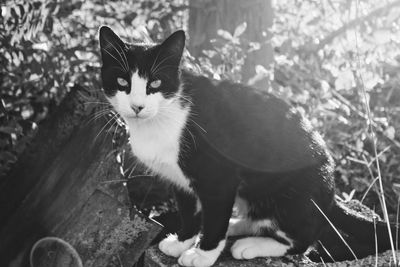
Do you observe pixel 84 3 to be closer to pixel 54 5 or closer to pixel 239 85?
pixel 54 5

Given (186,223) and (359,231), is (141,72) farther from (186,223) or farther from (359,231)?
(359,231)

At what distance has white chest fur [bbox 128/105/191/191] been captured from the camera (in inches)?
102

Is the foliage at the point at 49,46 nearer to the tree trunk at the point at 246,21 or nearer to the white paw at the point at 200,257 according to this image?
the tree trunk at the point at 246,21

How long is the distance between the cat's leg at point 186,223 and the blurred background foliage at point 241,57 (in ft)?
3.00

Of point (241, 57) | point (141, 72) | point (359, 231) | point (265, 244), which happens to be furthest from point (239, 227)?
point (241, 57)

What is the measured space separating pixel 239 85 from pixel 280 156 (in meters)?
0.44

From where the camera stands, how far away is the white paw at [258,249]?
8.90 feet

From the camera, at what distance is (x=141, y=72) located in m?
2.59

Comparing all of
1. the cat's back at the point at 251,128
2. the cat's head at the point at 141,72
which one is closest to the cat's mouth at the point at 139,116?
the cat's head at the point at 141,72

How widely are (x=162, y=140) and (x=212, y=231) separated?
513mm

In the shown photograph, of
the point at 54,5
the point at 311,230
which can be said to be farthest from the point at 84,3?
the point at 311,230

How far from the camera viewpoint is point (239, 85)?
281 centimetres

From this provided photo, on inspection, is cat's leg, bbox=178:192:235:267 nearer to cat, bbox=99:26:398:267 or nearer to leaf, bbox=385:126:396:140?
cat, bbox=99:26:398:267

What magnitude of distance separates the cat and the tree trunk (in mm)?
1477
